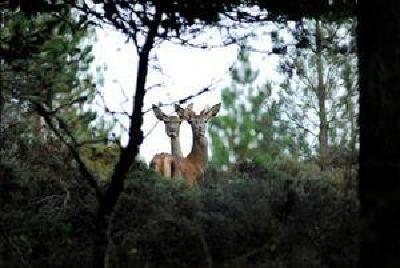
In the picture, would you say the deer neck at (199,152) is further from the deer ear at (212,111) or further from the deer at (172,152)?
the deer ear at (212,111)

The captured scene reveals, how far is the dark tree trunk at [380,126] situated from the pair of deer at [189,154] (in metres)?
12.2

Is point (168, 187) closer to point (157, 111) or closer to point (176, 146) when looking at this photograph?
point (176, 146)

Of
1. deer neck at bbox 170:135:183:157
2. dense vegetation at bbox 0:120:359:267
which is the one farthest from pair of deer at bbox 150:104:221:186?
dense vegetation at bbox 0:120:359:267

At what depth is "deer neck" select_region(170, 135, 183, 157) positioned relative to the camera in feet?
58.1

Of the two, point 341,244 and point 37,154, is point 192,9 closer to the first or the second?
point 341,244

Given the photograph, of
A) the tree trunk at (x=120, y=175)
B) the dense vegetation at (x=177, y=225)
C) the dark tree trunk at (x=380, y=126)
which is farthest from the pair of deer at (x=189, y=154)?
the dark tree trunk at (x=380, y=126)

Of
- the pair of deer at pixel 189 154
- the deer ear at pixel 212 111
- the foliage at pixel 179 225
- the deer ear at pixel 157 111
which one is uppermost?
the deer ear at pixel 212 111

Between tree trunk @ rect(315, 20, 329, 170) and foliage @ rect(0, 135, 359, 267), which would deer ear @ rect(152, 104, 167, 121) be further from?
tree trunk @ rect(315, 20, 329, 170)

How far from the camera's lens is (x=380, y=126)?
324 cm

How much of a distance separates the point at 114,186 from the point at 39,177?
667cm

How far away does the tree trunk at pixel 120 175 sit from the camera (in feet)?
13.9

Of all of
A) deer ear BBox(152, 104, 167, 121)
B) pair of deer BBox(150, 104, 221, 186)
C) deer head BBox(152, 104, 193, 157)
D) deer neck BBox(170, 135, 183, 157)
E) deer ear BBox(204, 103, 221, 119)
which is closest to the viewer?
deer ear BBox(152, 104, 167, 121)

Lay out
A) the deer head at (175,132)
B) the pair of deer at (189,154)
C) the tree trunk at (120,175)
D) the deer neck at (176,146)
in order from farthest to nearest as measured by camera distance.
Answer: the deer neck at (176,146) < the deer head at (175,132) < the pair of deer at (189,154) < the tree trunk at (120,175)

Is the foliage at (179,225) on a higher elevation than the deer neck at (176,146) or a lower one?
lower
